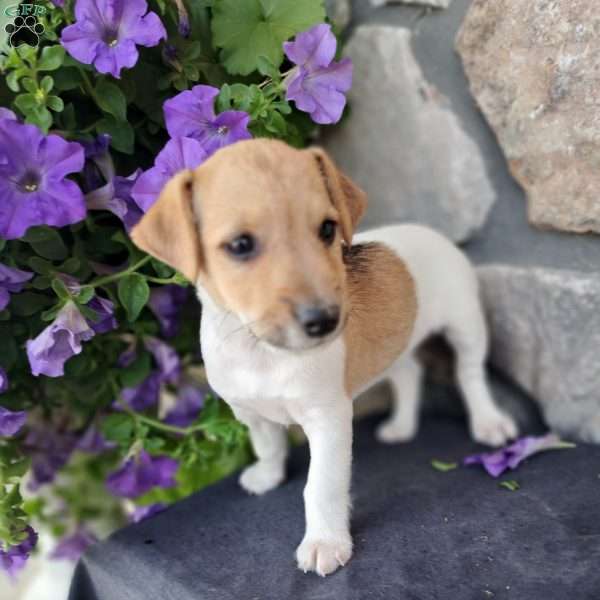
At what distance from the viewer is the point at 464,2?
1797 mm

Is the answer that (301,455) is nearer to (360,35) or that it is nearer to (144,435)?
(144,435)

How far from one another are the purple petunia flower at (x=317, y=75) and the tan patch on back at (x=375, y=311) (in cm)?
30

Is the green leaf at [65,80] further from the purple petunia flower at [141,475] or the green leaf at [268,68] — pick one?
the purple petunia flower at [141,475]

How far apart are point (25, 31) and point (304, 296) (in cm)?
79

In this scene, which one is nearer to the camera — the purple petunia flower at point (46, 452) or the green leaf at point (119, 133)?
the green leaf at point (119, 133)

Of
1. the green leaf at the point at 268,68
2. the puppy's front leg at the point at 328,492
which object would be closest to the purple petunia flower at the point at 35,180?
the green leaf at the point at 268,68

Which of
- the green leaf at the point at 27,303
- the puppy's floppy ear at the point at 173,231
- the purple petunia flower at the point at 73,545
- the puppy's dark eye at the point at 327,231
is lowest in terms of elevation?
the purple petunia flower at the point at 73,545

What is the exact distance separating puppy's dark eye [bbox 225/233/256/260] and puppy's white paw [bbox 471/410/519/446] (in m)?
1.01

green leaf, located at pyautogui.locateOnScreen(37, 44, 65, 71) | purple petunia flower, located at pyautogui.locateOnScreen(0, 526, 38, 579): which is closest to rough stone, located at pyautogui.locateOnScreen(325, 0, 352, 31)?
green leaf, located at pyautogui.locateOnScreen(37, 44, 65, 71)

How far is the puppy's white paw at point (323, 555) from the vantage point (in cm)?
147

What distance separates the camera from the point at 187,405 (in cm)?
201

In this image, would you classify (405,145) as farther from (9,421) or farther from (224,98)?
(9,421)

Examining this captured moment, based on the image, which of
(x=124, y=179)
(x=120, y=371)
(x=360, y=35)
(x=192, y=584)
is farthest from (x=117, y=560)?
(x=360, y=35)

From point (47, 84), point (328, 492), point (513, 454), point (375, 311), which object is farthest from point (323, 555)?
point (47, 84)
